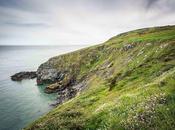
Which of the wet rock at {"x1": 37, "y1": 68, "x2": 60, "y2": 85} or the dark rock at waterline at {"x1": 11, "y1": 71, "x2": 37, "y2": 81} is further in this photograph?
the dark rock at waterline at {"x1": 11, "y1": 71, "x2": 37, "y2": 81}

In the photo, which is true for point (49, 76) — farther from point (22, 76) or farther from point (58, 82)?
point (22, 76)

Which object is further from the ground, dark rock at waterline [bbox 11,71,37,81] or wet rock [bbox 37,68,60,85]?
wet rock [bbox 37,68,60,85]

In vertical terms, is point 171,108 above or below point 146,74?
above

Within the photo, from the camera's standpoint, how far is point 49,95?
3401 inches

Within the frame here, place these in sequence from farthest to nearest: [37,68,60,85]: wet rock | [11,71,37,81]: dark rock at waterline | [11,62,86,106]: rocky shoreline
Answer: [11,71,37,81]: dark rock at waterline, [37,68,60,85]: wet rock, [11,62,86,106]: rocky shoreline

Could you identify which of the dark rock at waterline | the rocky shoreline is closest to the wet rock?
the rocky shoreline

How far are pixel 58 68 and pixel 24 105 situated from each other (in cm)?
4535

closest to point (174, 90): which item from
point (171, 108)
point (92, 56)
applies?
point (171, 108)

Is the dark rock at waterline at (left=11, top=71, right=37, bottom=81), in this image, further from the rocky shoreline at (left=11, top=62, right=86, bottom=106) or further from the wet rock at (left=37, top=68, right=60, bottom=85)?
the wet rock at (left=37, top=68, right=60, bottom=85)

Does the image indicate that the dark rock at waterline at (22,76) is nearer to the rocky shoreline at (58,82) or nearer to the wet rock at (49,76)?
the rocky shoreline at (58,82)

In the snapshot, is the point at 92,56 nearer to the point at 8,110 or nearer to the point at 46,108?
the point at 46,108

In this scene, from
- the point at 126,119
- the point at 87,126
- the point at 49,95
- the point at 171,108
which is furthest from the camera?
the point at 49,95

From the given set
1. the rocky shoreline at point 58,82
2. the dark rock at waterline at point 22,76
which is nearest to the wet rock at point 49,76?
the rocky shoreline at point 58,82

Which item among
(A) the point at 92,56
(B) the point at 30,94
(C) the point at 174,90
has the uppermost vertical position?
(C) the point at 174,90
